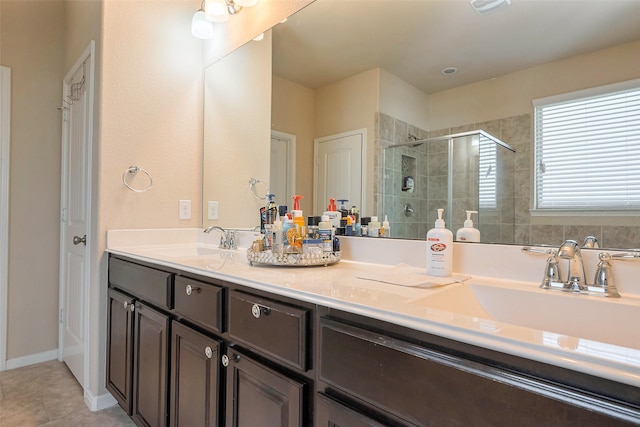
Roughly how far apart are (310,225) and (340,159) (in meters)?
0.31

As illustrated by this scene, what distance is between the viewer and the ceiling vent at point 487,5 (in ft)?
3.67

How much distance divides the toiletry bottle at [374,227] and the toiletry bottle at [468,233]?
1.03 feet

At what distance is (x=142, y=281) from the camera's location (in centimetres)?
155

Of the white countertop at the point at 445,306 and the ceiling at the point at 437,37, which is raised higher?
the ceiling at the point at 437,37

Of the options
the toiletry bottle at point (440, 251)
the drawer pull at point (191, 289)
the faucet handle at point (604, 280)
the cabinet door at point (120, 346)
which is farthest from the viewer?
the cabinet door at point (120, 346)

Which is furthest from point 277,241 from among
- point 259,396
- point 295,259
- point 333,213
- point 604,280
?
point 604,280

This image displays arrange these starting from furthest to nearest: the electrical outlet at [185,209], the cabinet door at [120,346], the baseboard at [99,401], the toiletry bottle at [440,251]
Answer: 1. the electrical outlet at [185,209]
2. the baseboard at [99,401]
3. the cabinet door at [120,346]
4. the toiletry bottle at [440,251]

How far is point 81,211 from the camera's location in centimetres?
212

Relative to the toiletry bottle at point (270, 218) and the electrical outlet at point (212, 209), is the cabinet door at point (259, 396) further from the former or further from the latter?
the electrical outlet at point (212, 209)

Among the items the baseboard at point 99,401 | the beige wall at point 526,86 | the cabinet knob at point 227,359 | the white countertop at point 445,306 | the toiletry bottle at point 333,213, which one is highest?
the beige wall at point 526,86

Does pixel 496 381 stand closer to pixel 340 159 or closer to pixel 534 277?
pixel 534 277

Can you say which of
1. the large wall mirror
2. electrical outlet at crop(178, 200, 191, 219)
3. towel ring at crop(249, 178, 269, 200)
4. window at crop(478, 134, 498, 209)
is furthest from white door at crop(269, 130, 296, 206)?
window at crop(478, 134, 498, 209)

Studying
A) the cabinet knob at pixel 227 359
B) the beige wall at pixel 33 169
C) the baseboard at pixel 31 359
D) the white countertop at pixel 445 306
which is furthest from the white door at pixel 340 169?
the baseboard at pixel 31 359

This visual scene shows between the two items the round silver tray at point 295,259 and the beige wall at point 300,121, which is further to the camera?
the beige wall at point 300,121
